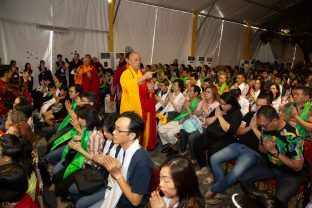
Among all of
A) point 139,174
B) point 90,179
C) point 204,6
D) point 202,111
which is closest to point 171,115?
point 202,111

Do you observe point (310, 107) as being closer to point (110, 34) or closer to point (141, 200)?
point (141, 200)

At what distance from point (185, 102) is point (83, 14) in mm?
5937

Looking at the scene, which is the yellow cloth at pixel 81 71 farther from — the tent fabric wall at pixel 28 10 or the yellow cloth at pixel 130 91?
the tent fabric wall at pixel 28 10

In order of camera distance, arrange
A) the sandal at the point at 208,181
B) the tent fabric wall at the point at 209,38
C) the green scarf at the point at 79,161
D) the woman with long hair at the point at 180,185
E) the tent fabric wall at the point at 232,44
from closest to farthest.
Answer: the woman with long hair at the point at 180,185 < the green scarf at the point at 79,161 < the sandal at the point at 208,181 < the tent fabric wall at the point at 209,38 < the tent fabric wall at the point at 232,44

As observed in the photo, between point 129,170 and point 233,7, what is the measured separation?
1223 centimetres

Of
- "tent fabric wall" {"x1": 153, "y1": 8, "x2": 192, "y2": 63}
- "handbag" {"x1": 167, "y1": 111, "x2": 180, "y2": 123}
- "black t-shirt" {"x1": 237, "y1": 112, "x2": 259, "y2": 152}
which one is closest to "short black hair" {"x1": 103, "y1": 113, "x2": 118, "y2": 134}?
"black t-shirt" {"x1": 237, "y1": 112, "x2": 259, "y2": 152}

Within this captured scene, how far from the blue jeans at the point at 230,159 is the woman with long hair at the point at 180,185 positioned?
137 cm

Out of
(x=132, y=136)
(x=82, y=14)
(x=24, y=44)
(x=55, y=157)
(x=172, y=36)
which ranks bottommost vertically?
(x=55, y=157)

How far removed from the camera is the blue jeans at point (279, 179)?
2.54 metres

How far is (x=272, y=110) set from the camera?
260 cm

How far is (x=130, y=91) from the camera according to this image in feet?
13.0

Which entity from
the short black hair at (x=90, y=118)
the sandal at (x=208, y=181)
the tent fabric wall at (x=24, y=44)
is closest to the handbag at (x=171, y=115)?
the sandal at (x=208, y=181)

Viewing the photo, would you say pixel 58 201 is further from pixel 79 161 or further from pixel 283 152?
pixel 283 152

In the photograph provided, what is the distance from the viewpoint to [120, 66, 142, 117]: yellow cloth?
13.0 ft
